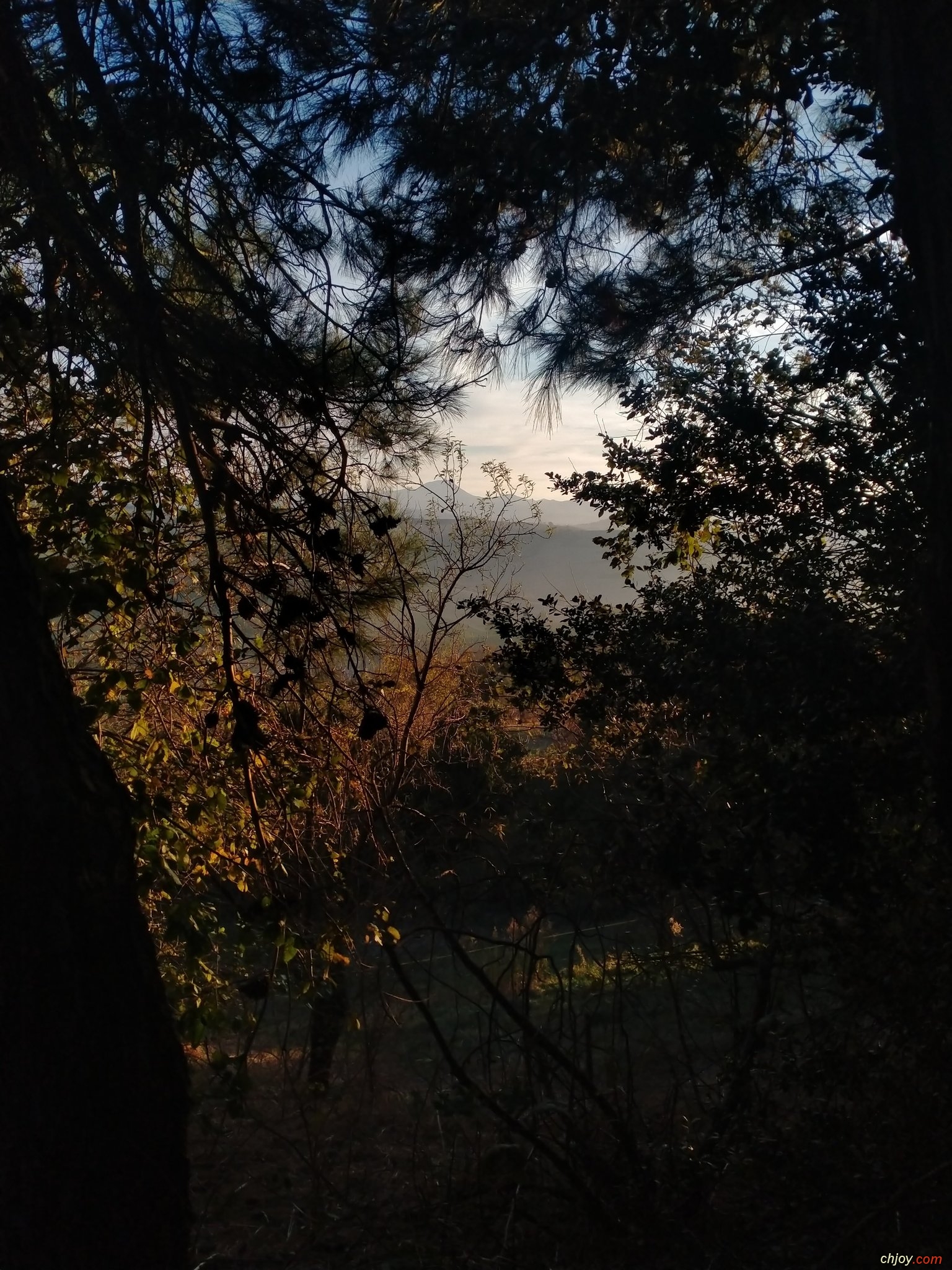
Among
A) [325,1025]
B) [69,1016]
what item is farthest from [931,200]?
[325,1025]

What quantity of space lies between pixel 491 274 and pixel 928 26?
222 centimetres

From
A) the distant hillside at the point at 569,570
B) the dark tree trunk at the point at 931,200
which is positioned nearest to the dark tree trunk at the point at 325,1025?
the distant hillside at the point at 569,570

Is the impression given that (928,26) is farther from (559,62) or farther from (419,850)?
(419,850)

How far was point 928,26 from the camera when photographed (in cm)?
375

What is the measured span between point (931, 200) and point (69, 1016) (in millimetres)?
3719

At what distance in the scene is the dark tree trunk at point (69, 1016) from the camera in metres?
2.53

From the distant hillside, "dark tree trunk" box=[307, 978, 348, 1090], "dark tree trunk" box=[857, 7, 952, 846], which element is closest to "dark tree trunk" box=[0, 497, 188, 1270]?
"dark tree trunk" box=[307, 978, 348, 1090]

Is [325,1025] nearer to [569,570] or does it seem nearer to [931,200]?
[569,570]

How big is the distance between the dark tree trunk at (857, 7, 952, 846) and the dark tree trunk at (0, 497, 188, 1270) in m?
2.88

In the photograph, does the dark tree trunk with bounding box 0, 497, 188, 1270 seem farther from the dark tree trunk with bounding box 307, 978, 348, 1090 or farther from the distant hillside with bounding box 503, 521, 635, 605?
the distant hillside with bounding box 503, 521, 635, 605

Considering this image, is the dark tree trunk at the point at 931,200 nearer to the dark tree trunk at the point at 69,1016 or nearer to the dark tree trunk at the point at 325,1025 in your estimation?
the dark tree trunk at the point at 69,1016

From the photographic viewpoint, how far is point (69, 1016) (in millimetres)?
2584

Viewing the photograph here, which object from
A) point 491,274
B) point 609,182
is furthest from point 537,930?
point 609,182

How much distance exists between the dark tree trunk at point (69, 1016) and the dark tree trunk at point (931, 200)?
288 cm
